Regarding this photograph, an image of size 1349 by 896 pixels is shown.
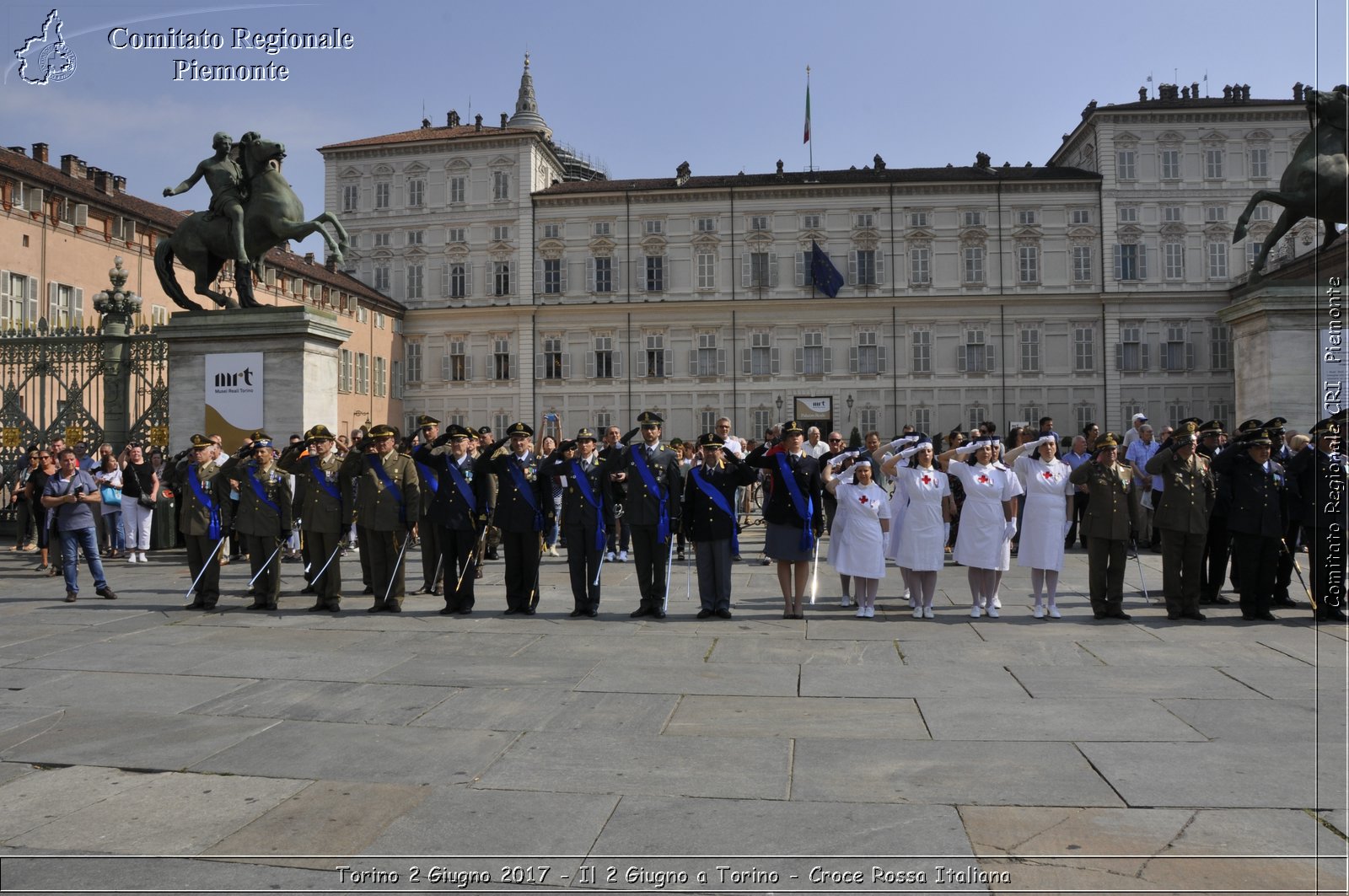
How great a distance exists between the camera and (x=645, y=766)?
5.32 m

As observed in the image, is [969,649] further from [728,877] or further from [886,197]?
[886,197]

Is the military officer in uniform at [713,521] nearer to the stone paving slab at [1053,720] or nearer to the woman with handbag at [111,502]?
the stone paving slab at [1053,720]

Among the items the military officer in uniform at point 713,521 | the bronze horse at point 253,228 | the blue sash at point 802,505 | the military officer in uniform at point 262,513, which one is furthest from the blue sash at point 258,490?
the blue sash at point 802,505

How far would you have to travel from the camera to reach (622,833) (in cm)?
438

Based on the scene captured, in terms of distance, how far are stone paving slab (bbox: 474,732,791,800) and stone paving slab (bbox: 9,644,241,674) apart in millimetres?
3297

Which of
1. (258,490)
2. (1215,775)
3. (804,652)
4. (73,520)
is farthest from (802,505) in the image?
(73,520)

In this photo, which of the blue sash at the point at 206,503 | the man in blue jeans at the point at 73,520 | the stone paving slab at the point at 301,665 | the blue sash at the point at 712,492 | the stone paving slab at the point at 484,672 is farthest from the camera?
the man in blue jeans at the point at 73,520

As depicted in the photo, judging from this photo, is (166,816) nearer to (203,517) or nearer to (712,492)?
(712,492)

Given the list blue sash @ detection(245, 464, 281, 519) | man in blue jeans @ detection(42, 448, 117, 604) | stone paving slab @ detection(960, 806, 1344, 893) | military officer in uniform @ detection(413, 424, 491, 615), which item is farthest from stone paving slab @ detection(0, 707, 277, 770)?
man in blue jeans @ detection(42, 448, 117, 604)

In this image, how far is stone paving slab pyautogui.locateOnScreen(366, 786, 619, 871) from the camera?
4.25 metres

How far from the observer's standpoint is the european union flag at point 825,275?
49.3 meters

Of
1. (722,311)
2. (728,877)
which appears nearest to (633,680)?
(728,877)

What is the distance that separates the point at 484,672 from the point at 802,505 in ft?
12.7

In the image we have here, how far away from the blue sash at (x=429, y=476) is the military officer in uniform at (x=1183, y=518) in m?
7.47
